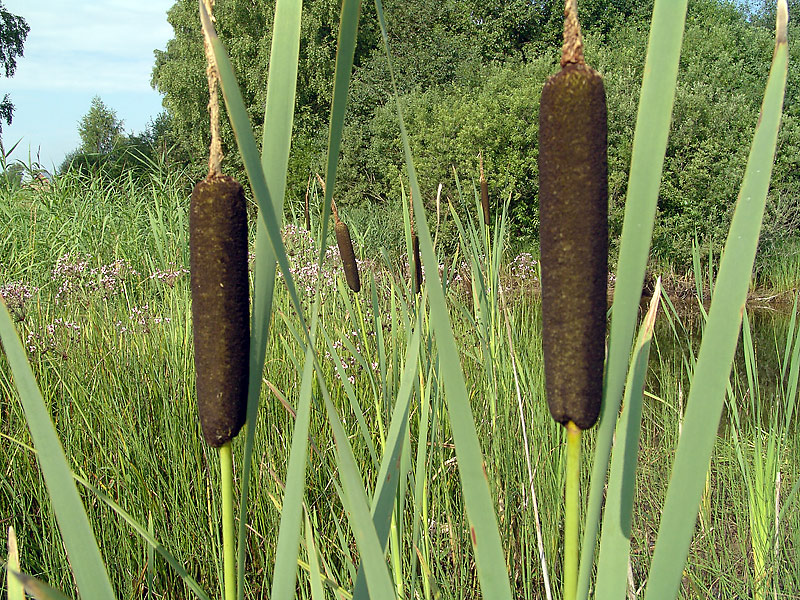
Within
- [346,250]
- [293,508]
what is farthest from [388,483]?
[346,250]

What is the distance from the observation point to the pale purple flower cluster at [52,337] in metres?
2.48

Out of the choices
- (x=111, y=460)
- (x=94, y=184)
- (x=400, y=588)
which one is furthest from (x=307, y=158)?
(x=400, y=588)

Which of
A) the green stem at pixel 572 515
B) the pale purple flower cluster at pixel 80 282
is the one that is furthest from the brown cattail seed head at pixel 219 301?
the pale purple flower cluster at pixel 80 282

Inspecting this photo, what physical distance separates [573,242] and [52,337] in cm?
281

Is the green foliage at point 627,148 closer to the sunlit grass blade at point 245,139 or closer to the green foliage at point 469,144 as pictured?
the green foliage at point 469,144

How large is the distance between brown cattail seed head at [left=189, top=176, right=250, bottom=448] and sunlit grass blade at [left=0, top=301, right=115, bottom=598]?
10cm

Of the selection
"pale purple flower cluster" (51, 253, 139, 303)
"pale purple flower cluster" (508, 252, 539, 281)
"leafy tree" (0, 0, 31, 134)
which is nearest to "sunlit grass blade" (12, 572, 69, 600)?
"pale purple flower cluster" (51, 253, 139, 303)

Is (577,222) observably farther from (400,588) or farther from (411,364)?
(400,588)

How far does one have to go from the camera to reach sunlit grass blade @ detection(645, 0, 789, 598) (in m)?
0.37

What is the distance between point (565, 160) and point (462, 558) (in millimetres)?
1467

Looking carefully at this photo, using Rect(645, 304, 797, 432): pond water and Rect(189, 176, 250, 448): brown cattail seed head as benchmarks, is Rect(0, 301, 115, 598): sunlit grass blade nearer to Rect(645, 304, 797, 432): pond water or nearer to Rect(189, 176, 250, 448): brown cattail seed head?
Rect(189, 176, 250, 448): brown cattail seed head

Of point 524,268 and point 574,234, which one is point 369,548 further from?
point 524,268

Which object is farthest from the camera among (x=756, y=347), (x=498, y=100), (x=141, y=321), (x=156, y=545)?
(x=498, y=100)

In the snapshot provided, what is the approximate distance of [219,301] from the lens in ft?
1.50
